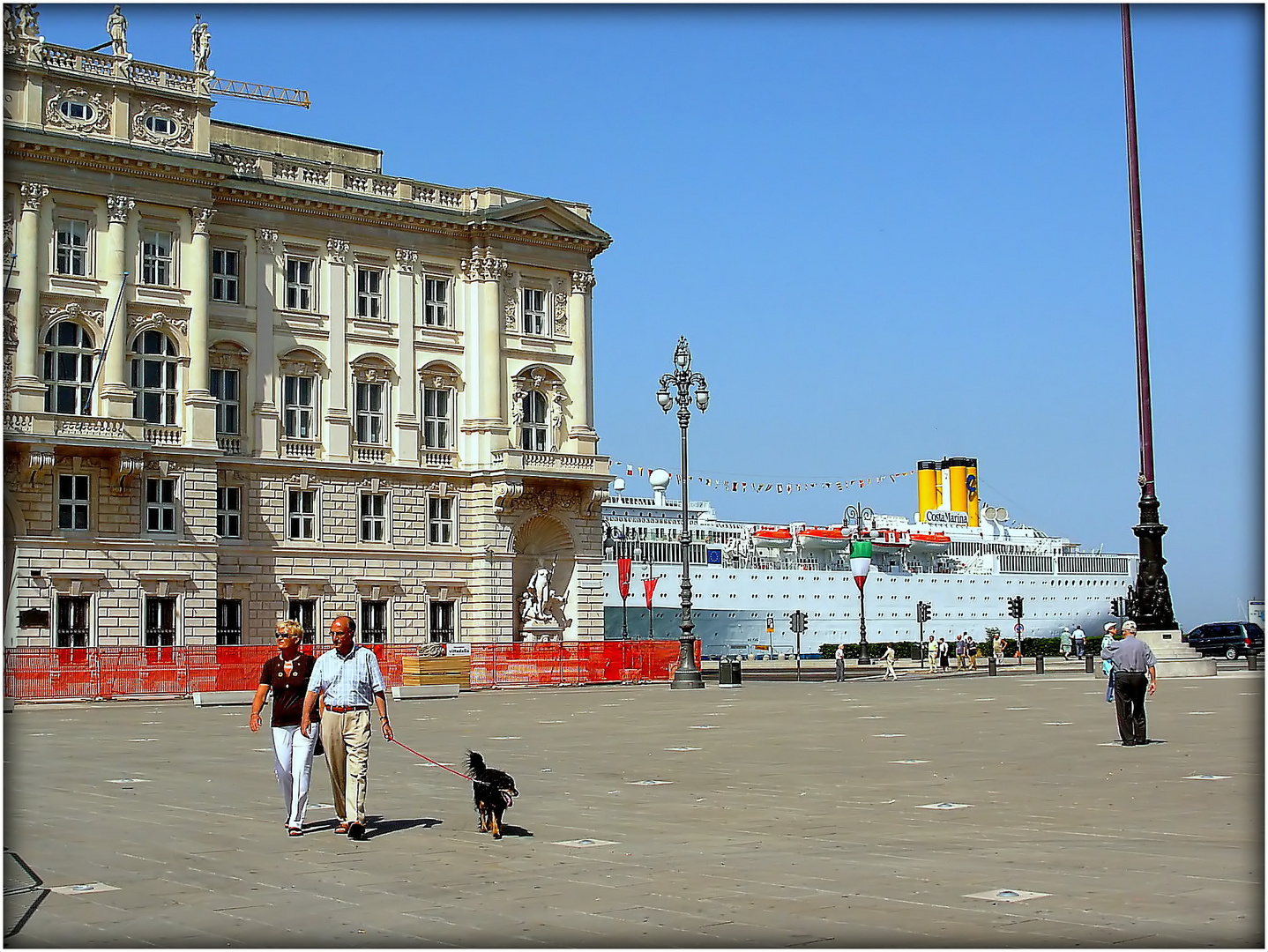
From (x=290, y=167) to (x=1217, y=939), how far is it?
53970 millimetres

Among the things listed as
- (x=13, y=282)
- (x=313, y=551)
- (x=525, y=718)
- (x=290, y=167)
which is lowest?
(x=525, y=718)

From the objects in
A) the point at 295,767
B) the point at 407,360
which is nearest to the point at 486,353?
the point at 407,360

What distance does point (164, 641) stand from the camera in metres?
52.7

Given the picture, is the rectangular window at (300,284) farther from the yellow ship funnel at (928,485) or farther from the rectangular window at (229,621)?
the yellow ship funnel at (928,485)

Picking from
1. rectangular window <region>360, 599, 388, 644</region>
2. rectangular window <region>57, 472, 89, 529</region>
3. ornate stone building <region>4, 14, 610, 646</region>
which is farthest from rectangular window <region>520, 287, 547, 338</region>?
rectangular window <region>57, 472, 89, 529</region>

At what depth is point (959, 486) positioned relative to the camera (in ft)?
403

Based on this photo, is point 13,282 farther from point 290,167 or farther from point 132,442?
point 290,167

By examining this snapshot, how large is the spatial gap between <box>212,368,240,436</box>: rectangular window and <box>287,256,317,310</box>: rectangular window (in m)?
3.51

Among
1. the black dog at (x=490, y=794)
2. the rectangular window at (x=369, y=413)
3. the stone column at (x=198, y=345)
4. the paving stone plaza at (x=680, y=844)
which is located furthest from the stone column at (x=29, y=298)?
the black dog at (x=490, y=794)

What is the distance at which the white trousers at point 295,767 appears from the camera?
45.1 ft

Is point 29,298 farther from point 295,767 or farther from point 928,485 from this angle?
point 928,485

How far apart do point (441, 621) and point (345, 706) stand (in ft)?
155

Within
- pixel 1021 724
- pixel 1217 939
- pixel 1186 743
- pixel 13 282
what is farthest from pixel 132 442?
pixel 1217 939

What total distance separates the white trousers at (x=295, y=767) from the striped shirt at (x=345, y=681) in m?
0.45
